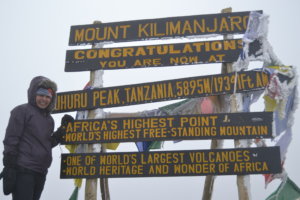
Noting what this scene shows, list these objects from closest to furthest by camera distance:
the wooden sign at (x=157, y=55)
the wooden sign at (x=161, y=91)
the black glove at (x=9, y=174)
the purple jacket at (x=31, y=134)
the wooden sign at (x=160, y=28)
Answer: the black glove at (x=9, y=174), the purple jacket at (x=31, y=134), the wooden sign at (x=161, y=91), the wooden sign at (x=157, y=55), the wooden sign at (x=160, y=28)

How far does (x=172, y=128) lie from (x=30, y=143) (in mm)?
1811

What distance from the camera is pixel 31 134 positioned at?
395 centimetres

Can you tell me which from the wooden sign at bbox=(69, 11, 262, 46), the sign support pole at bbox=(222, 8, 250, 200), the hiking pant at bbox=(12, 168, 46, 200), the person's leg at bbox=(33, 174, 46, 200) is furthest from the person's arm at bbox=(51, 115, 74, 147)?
the sign support pole at bbox=(222, 8, 250, 200)

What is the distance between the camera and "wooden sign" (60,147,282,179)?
4.16 meters

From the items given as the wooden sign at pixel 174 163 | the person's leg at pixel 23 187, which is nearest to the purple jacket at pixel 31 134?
the person's leg at pixel 23 187

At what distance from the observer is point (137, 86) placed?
4.72m

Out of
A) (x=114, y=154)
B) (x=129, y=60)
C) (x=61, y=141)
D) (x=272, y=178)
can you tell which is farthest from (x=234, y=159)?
(x=61, y=141)

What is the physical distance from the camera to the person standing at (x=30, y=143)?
366 centimetres

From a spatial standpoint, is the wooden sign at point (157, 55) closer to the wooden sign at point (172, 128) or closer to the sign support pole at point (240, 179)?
the sign support pole at point (240, 179)

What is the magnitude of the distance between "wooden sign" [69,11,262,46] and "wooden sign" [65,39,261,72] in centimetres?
17

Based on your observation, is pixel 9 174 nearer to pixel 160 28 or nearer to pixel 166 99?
pixel 166 99

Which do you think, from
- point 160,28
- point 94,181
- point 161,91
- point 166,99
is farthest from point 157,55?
point 94,181

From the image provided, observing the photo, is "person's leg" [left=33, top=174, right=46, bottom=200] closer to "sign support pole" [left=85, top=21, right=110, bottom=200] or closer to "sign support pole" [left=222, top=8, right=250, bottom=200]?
"sign support pole" [left=85, top=21, right=110, bottom=200]

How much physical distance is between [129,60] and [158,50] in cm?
45
